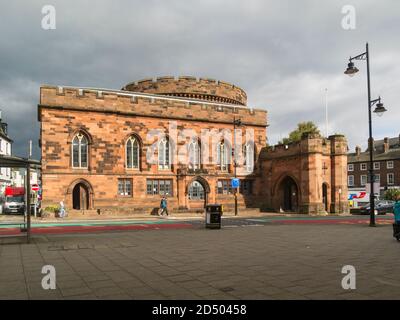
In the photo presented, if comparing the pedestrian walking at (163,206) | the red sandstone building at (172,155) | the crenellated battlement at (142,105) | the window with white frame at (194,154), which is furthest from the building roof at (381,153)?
the pedestrian walking at (163,206)

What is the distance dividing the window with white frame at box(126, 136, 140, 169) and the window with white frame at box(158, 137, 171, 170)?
2049 millimetres

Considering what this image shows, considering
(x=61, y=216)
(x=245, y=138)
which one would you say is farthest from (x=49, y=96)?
(x=245, y=138)

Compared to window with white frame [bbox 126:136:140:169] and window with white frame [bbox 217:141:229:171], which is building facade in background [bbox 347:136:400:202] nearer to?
window with white frame [bbox 217:141:229:171]

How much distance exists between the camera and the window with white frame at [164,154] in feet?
108

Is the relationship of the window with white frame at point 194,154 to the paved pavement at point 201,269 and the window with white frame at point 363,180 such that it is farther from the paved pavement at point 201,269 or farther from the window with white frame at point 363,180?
the window with white frame at point 363,180

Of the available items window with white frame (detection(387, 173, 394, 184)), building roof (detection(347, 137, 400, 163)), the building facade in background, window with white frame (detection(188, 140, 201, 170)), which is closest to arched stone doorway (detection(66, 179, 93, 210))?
window with white frame (detection(188, 140, 201, 170))

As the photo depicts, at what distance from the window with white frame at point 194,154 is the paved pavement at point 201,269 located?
2161 cm

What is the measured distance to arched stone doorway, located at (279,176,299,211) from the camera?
1432 inches

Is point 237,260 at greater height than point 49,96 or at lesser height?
lesser

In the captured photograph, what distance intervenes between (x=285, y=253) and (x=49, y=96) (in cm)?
2441
